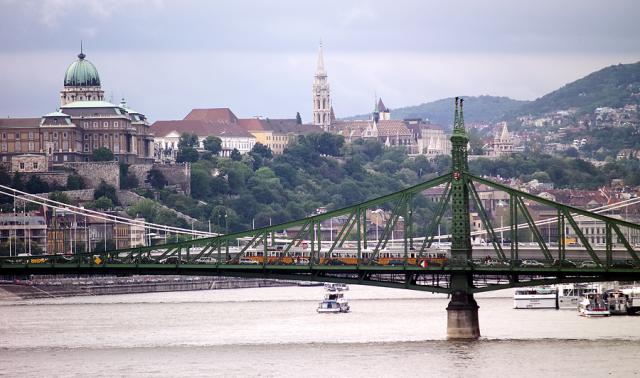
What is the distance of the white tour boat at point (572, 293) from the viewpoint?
13221 cm

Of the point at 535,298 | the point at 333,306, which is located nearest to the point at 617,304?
the point at 535,298

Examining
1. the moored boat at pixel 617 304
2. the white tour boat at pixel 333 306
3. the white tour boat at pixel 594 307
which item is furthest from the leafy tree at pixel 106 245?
the moored boat at pixel 617 304

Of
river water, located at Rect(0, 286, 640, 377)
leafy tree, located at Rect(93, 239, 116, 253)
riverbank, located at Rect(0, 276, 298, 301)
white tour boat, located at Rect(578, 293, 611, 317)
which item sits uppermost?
leafy tree, located at Rect(93, 239, 116, 253)

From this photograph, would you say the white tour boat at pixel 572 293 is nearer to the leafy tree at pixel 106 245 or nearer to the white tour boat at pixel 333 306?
the white tour boat at pixel 333 306

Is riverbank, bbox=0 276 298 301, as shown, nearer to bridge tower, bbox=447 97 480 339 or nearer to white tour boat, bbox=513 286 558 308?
white tour boat, bbox=513 286 558 308

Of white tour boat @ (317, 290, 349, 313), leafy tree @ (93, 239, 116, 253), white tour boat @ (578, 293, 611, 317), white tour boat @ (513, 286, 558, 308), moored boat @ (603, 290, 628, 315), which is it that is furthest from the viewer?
leafy tree @ (93, 239, 116, 253)

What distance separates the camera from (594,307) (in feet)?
390

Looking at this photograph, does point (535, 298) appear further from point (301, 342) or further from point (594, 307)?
point (301, 342)

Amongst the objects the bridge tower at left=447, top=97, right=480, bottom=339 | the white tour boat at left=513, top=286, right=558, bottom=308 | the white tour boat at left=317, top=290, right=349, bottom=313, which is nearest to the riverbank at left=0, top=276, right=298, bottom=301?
the white tour boat at left=317, top=290, right=349, bottom=313

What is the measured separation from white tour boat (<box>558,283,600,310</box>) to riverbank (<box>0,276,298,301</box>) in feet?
120

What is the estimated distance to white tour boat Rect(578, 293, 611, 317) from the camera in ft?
387

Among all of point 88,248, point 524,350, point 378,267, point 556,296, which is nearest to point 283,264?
point 378,267

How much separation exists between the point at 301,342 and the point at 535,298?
108 feet

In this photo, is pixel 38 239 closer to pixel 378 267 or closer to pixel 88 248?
pixel 88 248
